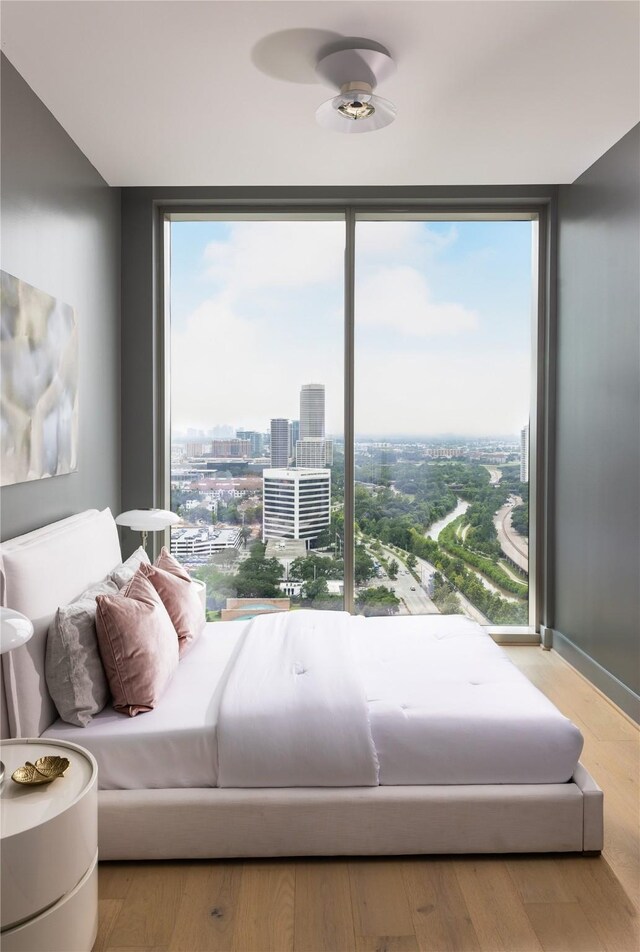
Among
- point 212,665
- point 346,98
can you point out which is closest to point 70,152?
point 346,98

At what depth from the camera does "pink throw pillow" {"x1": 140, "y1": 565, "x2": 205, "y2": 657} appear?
284 cm

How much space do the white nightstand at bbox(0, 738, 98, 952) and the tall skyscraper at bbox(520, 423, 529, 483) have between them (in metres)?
3.28

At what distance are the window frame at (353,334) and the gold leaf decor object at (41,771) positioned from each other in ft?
8.45

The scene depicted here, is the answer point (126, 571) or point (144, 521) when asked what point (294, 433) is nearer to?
point (144, 521)

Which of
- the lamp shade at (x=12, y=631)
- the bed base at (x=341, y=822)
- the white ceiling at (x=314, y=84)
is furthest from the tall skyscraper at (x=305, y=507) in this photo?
the lamp shade at (x=12, y=631)

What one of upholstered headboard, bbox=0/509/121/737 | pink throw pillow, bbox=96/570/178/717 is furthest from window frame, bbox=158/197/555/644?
pink throw pillow, bbox=96/570/178/717

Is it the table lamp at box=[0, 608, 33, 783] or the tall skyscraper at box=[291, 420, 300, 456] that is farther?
the tall skyscraper at box=[291, 420, 300, 456]

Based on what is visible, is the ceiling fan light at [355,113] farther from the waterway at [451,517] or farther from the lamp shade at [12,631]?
the waterway at [451,517]

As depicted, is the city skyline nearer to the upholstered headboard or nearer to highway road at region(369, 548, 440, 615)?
highway road at region(369, 548, 440, 615)

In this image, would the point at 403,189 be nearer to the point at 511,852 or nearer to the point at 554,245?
the point at 554,245

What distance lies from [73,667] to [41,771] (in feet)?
1.71

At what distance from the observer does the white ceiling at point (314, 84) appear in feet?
7.62

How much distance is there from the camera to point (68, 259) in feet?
10.4

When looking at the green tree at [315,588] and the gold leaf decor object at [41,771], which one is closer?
the gold leaf decor object at [41,771]
